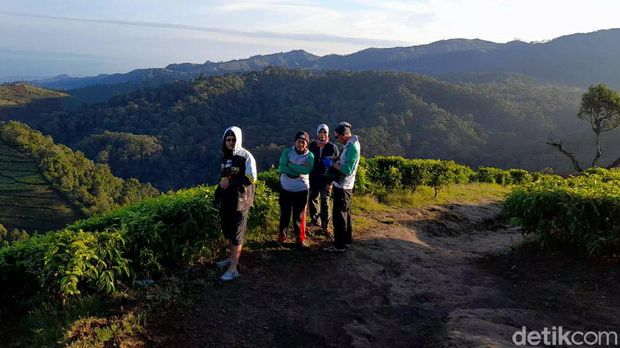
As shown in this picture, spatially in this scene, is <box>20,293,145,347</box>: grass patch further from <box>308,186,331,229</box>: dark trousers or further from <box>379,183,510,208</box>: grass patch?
<box>379,183,510,208</box>: grass patch

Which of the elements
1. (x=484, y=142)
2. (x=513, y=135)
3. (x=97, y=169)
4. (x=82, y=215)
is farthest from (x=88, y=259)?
(x=513, y=135)

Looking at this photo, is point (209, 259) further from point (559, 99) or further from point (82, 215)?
point (559, 99)

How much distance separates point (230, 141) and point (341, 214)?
204 cm

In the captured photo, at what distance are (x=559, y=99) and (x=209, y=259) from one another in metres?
112

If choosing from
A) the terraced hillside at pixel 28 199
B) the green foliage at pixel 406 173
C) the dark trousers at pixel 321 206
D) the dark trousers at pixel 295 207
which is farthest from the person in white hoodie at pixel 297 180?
the terraced hillside at pixel 28 199

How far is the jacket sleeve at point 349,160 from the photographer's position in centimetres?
614

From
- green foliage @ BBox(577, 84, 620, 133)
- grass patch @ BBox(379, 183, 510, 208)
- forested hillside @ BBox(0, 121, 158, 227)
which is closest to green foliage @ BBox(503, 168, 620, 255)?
grass patch @ BBox(379, 183, 510, 208)

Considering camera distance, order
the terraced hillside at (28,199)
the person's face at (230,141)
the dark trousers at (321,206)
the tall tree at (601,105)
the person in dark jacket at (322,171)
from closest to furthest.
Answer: the person's face at (230,141)
the person in dark jacket at (322,171)
the dark trousers at (321,206)
the tall tree at (601,105)
the terraced hillside at (28,199)

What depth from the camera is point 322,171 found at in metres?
7.24

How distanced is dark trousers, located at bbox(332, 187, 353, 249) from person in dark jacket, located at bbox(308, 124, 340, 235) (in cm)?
51

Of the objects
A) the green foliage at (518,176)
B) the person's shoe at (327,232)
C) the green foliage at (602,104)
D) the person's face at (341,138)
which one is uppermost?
the green foliage at (602,104)

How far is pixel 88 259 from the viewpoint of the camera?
183 inches

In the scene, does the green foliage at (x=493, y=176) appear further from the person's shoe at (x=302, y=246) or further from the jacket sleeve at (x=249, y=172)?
the jacket sleeve at (x=249, y=172)

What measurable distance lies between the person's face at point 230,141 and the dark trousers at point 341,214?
1.74m
